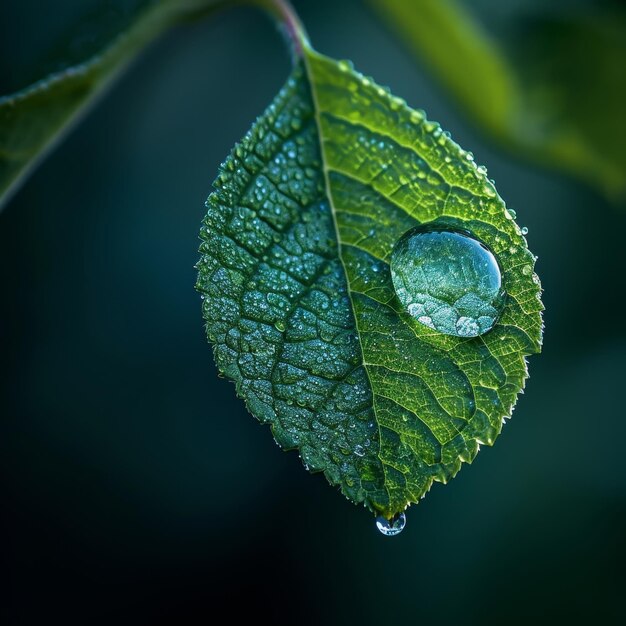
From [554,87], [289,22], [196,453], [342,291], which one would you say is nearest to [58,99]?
[289,22]

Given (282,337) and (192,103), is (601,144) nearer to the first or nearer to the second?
(282,337)

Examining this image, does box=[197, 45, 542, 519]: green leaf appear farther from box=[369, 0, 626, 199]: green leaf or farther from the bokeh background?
the bokeh background

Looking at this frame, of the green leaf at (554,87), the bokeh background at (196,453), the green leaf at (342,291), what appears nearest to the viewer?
the green leaf at (342,291)

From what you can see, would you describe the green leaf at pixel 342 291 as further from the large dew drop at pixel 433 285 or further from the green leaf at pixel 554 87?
the green leaf at pixel 554 87

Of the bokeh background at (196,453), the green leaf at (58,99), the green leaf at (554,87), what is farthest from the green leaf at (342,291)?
the bokeh background at (196,453)

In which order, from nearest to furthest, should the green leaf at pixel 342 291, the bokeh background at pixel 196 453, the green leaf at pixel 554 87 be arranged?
1. the green leaf at pixel 342 291
2. the green leaf at pixel 554 87
3. the bokeh background at pixel 196 453
